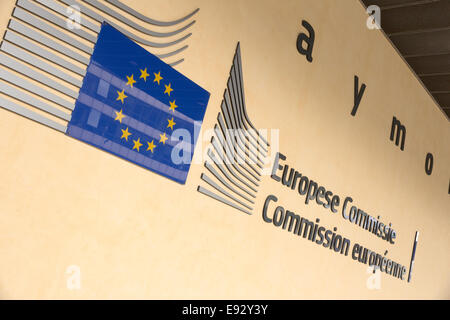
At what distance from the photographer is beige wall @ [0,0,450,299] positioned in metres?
1.63

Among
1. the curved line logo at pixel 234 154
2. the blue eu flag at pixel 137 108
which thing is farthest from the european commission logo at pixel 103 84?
the curved line logo at pixel 234 154

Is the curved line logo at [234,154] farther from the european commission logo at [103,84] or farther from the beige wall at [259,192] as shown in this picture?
the european commission logo at [103,84]

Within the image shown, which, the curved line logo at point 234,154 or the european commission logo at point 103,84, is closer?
the european commission logo at point 103,84

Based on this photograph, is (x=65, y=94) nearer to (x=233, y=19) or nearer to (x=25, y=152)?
(x=25, y=152)

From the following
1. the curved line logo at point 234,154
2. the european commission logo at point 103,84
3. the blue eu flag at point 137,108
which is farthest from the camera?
the curved line logo at point 234,154

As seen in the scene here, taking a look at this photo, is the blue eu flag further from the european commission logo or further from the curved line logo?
the curved line logo

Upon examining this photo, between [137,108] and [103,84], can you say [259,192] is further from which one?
[103,84]

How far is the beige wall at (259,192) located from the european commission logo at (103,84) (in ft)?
0.20

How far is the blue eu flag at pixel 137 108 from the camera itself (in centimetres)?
175

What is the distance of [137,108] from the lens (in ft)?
6.28

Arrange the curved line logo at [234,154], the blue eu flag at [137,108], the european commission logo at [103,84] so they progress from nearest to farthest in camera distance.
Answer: the european commission logo at [103,84], the blue eu flag at [137,108], the curved line logo at [234,154]

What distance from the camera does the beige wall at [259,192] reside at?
64.1 inches

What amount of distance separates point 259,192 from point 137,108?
1.00 m
